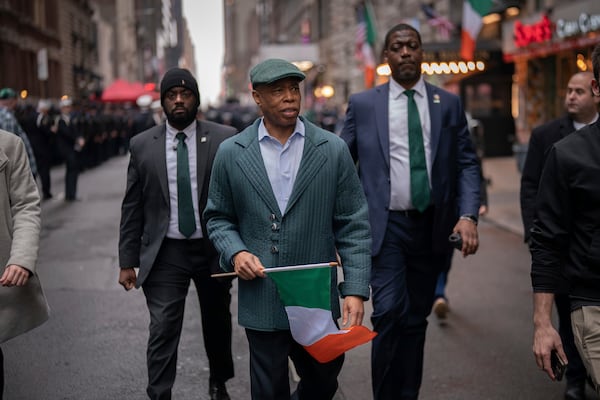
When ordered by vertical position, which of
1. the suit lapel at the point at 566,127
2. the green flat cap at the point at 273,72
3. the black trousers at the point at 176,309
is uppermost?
the green flat cap at the point at 273,72

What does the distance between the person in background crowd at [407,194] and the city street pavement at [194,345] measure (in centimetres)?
86

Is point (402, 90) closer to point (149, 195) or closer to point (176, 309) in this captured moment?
point (149, 195)

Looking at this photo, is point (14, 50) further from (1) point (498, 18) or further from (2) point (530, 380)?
(2) point (530, 380)

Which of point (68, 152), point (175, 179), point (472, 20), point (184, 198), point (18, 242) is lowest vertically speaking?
point (68, 152)

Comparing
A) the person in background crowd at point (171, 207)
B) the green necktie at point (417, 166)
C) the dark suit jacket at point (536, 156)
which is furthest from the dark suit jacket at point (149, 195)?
the dark suit jacket at point (536, 156)

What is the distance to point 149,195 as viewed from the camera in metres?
5.03

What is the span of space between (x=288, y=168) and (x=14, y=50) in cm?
3810

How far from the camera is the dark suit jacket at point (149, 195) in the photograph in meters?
4.97

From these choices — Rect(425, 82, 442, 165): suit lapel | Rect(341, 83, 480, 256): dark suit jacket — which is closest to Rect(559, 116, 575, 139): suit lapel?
Rect(341, 83, 480, 256): dark suit jacket

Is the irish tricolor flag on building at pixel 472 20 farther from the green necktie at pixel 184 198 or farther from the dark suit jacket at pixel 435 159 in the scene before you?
the green necktie at pixel 184 198

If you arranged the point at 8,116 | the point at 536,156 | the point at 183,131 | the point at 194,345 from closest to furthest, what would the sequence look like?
the point at 183,131 < the point at 536,156 < the point at 194,345 < the point at 8,116

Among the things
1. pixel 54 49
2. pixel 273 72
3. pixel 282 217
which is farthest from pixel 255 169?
pixel 54 49

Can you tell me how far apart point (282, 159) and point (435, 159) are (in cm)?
141

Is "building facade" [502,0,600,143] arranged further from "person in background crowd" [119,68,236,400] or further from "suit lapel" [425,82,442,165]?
"person in background crowd" [119,68,236,400]
